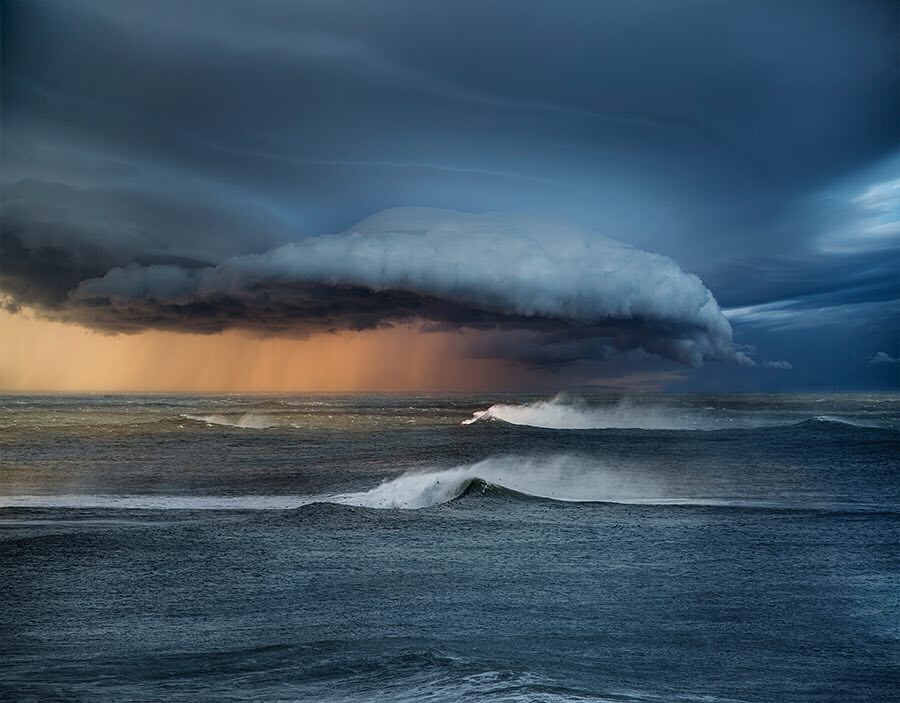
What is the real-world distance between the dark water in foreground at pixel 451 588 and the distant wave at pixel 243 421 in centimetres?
2706

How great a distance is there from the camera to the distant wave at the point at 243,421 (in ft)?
177

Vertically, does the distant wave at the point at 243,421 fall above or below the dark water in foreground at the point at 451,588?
below

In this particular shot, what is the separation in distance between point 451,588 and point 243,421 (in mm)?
50706

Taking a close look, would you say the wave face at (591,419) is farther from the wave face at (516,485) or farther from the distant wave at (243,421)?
the wave face at (516,485)

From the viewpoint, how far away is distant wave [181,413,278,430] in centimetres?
5394

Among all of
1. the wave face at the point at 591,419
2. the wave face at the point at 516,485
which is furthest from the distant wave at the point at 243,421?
the wave face at the point at 516,485

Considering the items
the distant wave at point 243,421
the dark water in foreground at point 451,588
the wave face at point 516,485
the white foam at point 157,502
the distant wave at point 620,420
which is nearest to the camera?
the dark water in foreground at point 451,588

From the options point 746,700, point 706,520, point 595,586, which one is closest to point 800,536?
point 706,520

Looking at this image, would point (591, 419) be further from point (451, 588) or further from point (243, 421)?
point (451, 588)

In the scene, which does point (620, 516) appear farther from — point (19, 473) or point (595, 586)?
point (19, 473)

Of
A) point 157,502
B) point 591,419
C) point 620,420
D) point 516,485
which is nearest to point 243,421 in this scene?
point 591,419

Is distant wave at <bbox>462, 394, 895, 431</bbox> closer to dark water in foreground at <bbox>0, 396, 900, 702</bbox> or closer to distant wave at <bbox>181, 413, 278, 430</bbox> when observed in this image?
distant wave at <bbox>181, 413, 278, 430</bbox>

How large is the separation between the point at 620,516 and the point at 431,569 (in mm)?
6511

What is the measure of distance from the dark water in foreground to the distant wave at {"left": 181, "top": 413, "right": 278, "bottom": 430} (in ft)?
88.8
